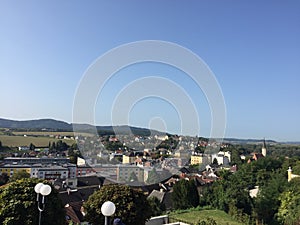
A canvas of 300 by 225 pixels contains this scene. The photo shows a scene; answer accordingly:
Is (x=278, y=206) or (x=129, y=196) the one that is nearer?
(x=129, y=196)

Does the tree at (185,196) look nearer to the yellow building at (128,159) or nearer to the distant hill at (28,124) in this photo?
the yellow building at (128,159)

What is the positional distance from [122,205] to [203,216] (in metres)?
5.41

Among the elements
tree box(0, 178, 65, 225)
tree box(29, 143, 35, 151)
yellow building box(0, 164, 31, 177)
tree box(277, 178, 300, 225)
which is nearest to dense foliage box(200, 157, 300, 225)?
tree box(277, 178, 300, 225)

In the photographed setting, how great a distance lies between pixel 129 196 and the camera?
22.5 feet

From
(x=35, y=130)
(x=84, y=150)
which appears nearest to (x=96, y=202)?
(x=84, y=150)

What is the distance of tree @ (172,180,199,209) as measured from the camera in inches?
541

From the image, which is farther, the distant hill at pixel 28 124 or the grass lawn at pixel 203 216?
the distant hill at pixel 28 124

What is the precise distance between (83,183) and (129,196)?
1942 centimetres

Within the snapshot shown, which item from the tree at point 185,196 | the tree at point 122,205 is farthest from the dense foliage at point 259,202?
the tree at point 122,205

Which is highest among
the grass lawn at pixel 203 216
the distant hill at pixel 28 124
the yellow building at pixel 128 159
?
the distant hill at pixel 28 124

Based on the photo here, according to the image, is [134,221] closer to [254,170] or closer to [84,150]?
[84,150]

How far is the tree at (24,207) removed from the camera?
549 cm

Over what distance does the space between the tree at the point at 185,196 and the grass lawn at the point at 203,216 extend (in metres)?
1.26

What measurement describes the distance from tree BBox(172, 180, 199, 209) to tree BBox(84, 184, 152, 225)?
7134mm
